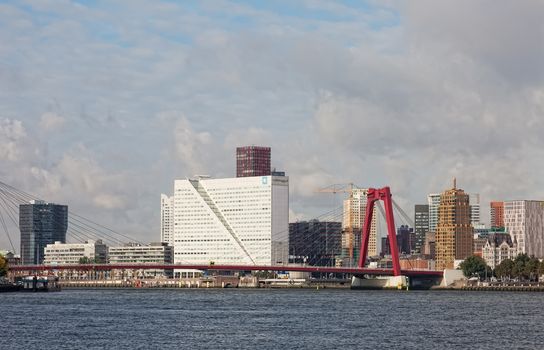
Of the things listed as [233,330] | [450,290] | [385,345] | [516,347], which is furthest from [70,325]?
[450,290]

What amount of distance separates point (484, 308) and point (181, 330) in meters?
35.9

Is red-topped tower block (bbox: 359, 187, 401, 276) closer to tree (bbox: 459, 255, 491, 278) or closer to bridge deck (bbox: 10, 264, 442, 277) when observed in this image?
bridge deck (bbox: 10, 264, 442, 277)

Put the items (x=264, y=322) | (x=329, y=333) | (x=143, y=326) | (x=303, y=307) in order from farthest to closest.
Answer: (x=303, y=307) < (x=264, y=322) < (x=143, y=326) < (x=329, y=333)

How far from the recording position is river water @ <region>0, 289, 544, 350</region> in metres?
55.3

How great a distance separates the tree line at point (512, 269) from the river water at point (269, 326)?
7822cm

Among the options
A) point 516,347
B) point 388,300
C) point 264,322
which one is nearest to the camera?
point 516,347

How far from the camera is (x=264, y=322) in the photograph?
7056cm

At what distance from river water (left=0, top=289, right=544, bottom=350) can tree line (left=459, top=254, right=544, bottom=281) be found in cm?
7822

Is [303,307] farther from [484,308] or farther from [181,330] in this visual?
[181,330]

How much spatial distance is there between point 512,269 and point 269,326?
4494 inches

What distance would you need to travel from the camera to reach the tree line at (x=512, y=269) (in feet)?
563

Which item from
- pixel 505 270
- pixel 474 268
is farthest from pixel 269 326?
pixel 474 268

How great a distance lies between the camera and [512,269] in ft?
575

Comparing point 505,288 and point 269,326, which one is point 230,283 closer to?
point 505,288
